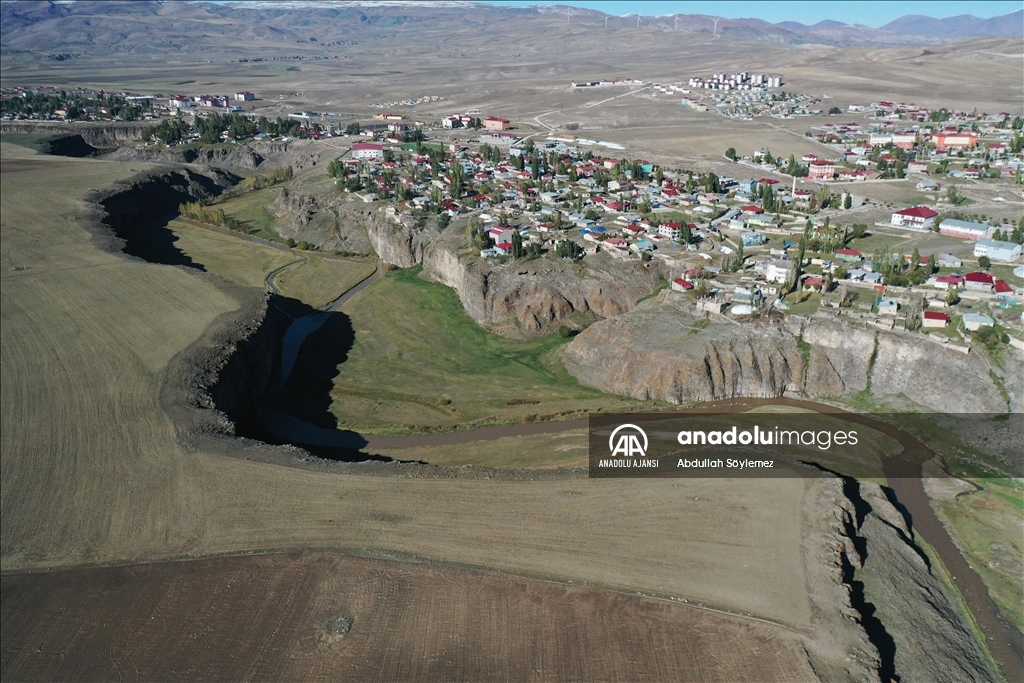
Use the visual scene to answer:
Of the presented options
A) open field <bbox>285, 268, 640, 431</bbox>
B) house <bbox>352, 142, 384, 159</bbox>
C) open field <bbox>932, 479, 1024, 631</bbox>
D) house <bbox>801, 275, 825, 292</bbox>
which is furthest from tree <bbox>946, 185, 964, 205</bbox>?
house <bbox>352, 142, 384, 159</bbox>

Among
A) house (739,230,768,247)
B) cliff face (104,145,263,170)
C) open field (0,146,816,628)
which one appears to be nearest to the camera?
open field (0,146,816,628)

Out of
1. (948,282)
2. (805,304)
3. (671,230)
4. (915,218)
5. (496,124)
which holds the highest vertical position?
(496,124)

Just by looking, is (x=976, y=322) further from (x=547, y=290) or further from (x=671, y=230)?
(x=547, y=290)

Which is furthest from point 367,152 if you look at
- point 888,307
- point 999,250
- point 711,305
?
point 999,250

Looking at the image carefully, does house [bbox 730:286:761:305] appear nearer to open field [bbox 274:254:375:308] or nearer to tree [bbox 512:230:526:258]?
tree [bbox 512:230:526:258]

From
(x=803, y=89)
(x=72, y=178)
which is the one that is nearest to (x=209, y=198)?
(x=72, y=178)

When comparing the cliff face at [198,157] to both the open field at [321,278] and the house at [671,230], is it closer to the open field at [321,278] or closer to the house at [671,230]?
the open field at [321,278]

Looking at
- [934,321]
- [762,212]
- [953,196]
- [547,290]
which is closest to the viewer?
[934,321]
